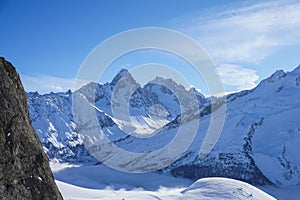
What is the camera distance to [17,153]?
12266 mm

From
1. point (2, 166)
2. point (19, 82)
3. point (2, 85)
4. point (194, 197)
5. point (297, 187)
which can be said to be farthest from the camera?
point (297, 187)

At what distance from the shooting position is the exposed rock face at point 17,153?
1184cm

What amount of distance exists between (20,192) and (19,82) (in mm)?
3652

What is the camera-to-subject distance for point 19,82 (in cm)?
1365

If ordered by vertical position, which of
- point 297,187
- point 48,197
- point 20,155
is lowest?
point 48,197

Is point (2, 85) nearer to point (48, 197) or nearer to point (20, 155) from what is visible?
point (20, 155)

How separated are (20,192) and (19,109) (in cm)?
254

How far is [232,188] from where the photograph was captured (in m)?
69.7

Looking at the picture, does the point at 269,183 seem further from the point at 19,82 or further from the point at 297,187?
the point at 19,82

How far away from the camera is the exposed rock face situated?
11.8 meters

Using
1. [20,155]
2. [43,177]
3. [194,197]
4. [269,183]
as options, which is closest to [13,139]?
[20,155]

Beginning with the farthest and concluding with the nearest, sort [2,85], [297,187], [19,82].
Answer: [297,187], [19,82], [2,85]

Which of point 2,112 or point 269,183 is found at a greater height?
point 269,183

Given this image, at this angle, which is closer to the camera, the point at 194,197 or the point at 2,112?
the point at 2,112
